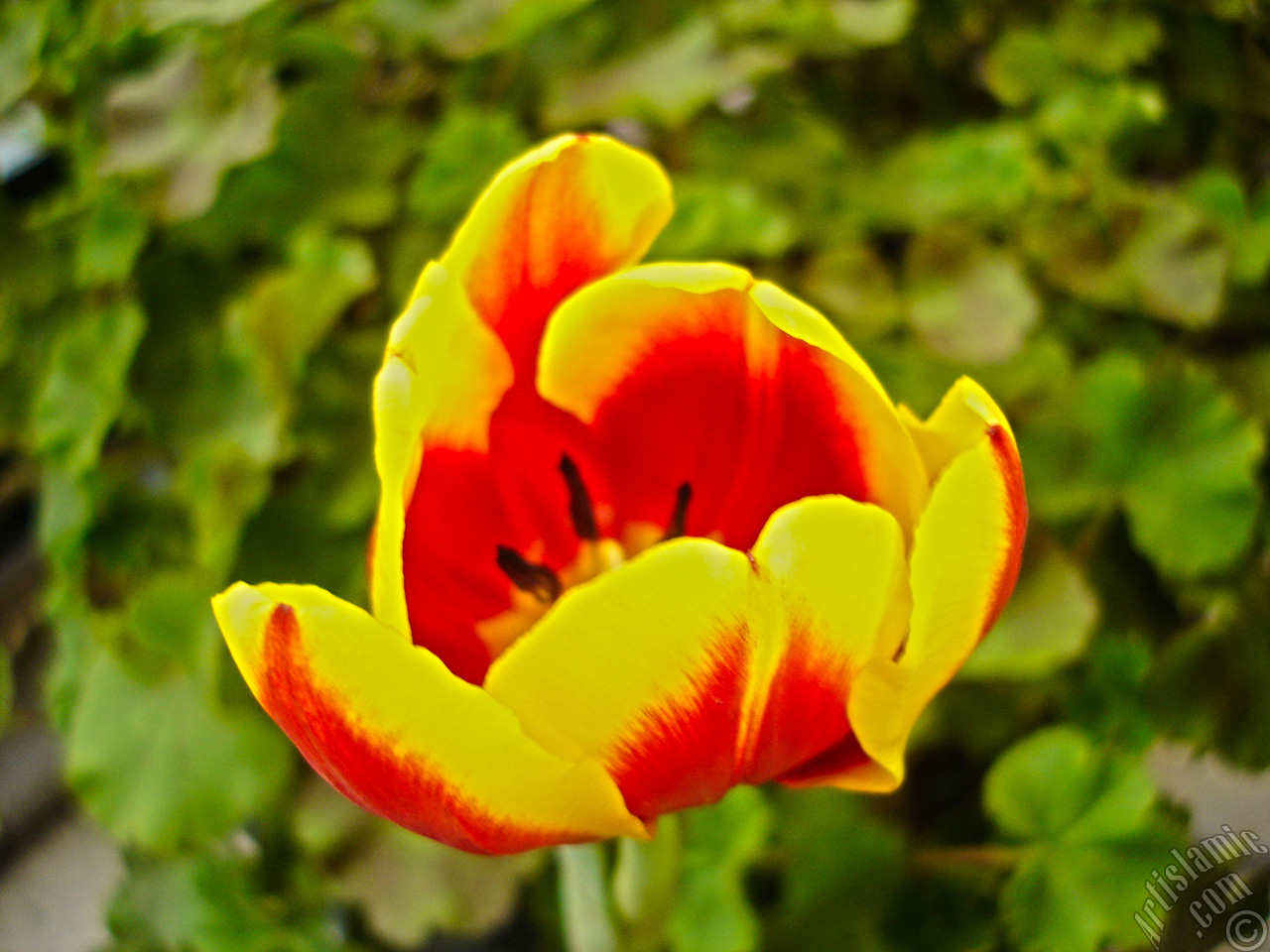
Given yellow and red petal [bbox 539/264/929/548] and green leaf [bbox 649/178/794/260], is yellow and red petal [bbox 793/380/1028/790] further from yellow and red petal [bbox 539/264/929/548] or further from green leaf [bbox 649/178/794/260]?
green leaf [bbox 649/178/794/260]

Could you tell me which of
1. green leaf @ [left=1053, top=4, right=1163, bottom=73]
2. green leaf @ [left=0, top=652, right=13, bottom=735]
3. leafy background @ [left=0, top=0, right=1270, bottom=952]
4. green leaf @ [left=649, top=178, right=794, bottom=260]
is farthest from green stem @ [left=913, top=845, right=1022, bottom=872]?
green leaf @ [left=0, top=652, right=13, bottom=735]

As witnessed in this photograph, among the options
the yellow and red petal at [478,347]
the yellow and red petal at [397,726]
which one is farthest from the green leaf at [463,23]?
the yellow and red petal at [397,726]

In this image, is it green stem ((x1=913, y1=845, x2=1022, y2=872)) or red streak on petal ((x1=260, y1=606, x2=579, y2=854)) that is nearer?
red streak on petal ((x1=260, y1=606, x2=579, y2=854))

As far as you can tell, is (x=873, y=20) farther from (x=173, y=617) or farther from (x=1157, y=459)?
(x=173, y=617)

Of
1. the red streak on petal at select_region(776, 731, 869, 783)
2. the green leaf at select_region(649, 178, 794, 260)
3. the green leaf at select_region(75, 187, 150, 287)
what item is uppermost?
the green leaf at select_region(75, 187, 150, 287)

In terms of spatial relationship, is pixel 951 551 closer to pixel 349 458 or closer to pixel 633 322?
pixel 633 322

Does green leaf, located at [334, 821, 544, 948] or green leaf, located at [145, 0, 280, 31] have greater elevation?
green leaf, located at [145, 0, 280, 31]
